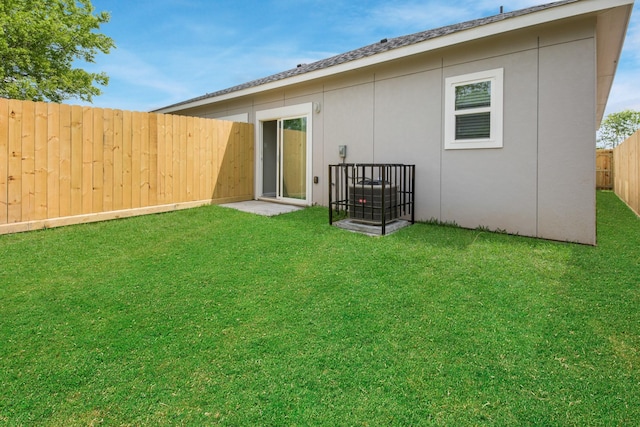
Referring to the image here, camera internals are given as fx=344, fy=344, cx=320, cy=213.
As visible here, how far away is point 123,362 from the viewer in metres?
2.14

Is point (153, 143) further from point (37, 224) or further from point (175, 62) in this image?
point (175, 62)

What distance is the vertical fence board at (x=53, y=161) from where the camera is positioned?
520cm

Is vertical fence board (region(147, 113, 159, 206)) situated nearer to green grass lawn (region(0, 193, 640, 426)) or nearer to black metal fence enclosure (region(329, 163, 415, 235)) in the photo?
green grass lawn (region(0, 193, 640, 426))

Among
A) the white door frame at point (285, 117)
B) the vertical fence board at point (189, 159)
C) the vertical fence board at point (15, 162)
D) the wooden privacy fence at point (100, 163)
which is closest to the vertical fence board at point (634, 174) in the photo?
the white door frame at point (285, 117)

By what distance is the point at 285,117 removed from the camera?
8164 mm

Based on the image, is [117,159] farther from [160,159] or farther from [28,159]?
A: [28,159]

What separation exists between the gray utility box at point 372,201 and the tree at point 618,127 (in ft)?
101

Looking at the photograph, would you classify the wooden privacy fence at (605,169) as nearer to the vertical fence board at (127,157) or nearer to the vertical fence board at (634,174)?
the vertical fence board at (634,174)

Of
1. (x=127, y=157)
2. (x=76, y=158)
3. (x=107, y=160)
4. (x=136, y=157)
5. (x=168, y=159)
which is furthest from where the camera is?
(x=168, y=159)

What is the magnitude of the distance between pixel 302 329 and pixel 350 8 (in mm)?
10252

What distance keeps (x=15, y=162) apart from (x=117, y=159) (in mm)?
1374

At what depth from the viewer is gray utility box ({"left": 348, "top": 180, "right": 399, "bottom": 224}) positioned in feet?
17.5

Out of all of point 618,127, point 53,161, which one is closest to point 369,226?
point 53,161

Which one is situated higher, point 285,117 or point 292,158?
point 285,117
